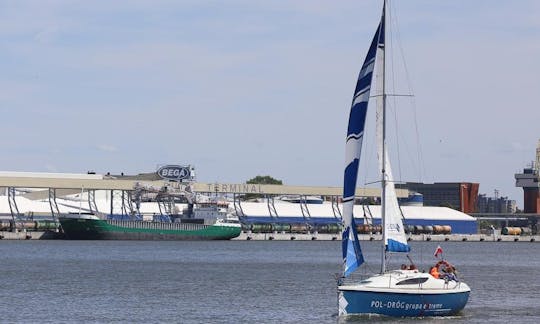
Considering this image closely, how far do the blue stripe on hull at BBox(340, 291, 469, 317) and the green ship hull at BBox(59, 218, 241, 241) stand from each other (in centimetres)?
11663

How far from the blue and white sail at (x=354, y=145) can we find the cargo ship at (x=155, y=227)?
379 ft

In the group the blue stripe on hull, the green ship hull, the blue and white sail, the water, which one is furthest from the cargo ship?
the blue stripe on hull

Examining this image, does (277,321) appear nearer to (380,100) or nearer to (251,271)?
(380,100)

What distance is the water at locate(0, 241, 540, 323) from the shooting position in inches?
2286

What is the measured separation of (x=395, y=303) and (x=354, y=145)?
23.3 ft

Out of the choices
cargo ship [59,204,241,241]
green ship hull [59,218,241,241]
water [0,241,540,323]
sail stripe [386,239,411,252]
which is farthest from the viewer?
cargo ship [59,204,241,241]

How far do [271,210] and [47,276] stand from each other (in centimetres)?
11566

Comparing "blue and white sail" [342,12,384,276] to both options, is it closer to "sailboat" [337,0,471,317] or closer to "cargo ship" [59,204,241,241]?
"sailboat" [337,0,471,317]

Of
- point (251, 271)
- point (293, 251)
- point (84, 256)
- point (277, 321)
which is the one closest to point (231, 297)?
point (277, 321)

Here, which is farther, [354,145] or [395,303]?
[354,145]

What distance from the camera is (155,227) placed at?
174 meters

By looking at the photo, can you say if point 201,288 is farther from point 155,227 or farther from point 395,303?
point 155,227

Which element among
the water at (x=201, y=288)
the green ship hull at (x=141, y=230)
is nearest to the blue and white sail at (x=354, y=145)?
the water at (x=201, y=288)

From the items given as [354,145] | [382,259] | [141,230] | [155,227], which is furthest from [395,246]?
[155,227]
